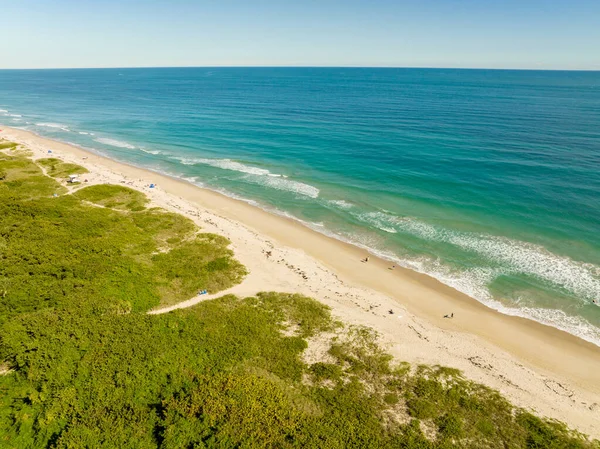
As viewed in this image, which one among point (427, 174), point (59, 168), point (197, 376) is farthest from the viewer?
point (59, 168)

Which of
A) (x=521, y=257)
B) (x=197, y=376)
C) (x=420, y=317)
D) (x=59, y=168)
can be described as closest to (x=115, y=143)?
(x=59, y=168)

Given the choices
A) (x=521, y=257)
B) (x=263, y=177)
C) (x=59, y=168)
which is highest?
(x=59, y=168)

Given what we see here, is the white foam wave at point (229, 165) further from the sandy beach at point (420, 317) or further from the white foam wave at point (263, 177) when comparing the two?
the sandy beach at point (420, 317)

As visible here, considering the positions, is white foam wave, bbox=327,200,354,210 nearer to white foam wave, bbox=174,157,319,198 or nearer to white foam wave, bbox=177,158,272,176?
white foam wave, bbox=174,157,319,198

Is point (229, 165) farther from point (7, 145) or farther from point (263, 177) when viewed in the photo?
point (7, 145)

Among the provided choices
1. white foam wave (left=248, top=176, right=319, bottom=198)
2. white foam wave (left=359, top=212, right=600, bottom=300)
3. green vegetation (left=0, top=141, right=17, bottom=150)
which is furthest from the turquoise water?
green vegetation (left=0, top=141, right=17, bottom=150)

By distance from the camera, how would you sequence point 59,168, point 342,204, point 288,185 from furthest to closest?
point 59,168 → point 288,185 → point 342,204
